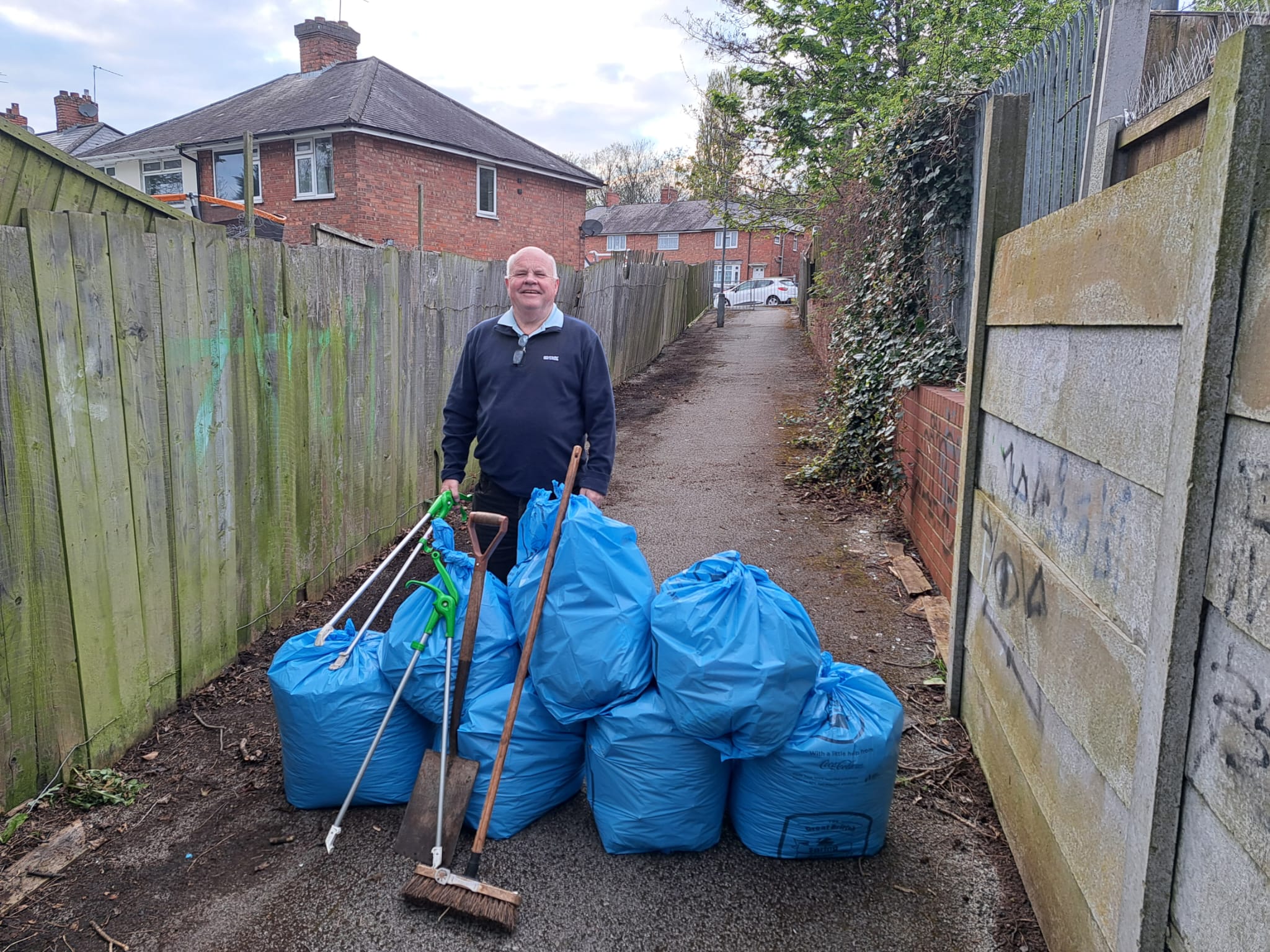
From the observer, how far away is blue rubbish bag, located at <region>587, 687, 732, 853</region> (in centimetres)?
259

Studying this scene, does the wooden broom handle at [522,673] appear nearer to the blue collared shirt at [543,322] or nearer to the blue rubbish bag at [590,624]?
the blue rubbish bag at [590,624]

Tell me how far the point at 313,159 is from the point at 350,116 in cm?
168

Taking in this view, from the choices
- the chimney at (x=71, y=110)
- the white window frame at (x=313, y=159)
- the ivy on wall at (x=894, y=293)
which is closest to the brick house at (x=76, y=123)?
the chimney at (x=71, y=110)

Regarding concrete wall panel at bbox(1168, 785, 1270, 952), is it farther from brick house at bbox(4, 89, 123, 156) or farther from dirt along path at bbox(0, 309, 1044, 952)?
brick house at bbox(4, 89, 123, 156)

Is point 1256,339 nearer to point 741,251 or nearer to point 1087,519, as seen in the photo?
point 1087,519

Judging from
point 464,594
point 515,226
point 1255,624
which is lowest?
point 464,594

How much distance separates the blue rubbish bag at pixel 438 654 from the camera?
9.19 feet

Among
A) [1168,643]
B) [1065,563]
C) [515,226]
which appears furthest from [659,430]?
[515,226]

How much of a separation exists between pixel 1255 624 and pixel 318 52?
27.6 m

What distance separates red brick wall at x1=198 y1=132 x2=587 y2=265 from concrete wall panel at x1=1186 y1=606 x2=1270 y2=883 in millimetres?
20163

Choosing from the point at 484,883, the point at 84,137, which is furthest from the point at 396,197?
the point at 484,883

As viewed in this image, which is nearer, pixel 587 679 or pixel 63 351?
pixel 587 679

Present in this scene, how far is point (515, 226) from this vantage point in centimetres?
2458

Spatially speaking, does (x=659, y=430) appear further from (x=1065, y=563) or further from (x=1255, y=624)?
(x=1255, y=624)
